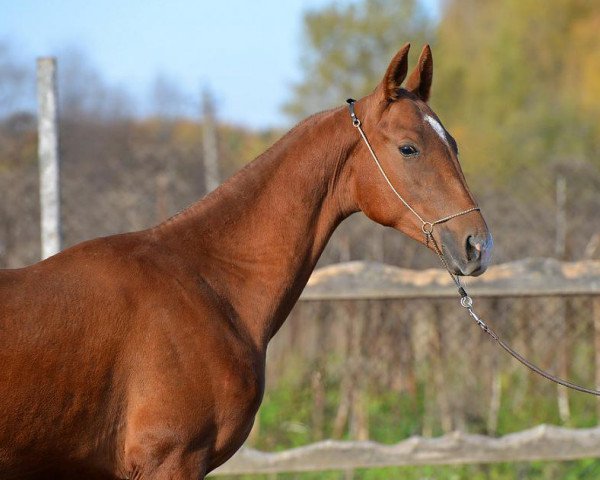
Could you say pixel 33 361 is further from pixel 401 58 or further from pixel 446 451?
pixel 446 451

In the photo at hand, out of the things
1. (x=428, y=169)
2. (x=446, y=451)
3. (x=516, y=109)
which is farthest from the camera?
(x=516, y=109)

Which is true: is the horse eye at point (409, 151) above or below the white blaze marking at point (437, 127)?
below

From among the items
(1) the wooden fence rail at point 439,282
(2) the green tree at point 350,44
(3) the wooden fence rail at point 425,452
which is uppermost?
(2) the green tree at point 350,44

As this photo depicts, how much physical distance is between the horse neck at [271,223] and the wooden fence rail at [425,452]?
1.94 metres

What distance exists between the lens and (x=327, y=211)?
391cm

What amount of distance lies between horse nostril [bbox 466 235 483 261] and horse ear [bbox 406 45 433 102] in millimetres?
791

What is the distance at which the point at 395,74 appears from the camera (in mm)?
3746

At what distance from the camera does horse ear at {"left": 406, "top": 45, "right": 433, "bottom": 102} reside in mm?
3922

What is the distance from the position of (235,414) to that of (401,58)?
1628mm

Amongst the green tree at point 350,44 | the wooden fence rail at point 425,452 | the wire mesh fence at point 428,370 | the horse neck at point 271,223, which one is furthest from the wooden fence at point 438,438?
the green tree at point 350,44

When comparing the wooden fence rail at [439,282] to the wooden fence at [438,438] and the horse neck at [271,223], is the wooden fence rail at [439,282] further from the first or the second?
the horse neck at [271,223]

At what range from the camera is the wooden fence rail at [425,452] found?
18.1ft

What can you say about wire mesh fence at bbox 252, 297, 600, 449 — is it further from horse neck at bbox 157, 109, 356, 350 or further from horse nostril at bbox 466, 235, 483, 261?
horse nostril at bbox 466, 235, 483, 261

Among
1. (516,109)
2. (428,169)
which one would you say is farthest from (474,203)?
(516,109)
